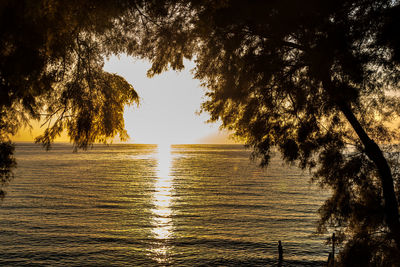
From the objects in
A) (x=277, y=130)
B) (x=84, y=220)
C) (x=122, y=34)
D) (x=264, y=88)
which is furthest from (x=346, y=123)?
(x=84, y=220)

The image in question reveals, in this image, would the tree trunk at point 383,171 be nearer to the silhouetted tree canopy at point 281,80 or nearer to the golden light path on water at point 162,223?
the silhouetted tree canopy at point 281,80

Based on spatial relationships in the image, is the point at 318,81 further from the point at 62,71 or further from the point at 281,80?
the point at 62,71

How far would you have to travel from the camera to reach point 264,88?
9.62 meters

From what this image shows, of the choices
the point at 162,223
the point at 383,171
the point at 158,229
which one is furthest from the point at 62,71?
the point at 162,223

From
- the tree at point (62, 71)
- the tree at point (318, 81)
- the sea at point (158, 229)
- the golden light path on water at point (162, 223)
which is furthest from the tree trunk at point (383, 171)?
the golden light path on water at point (162, 223)

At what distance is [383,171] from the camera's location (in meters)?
9.07

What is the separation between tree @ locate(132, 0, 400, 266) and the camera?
320 inches

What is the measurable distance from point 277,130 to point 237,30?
3546 millimetres

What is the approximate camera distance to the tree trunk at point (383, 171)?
8.86m

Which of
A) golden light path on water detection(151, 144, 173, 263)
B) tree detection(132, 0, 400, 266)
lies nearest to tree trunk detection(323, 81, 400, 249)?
tree detection(132, 0, 400, 266)

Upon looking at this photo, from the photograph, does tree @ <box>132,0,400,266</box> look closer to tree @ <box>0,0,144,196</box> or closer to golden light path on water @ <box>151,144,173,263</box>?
tree @ <box>0,0,144,196</box>

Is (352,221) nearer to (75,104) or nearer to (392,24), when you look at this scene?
(392,24)

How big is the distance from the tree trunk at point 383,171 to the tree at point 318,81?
1.2 inches

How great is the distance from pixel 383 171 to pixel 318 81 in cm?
343
